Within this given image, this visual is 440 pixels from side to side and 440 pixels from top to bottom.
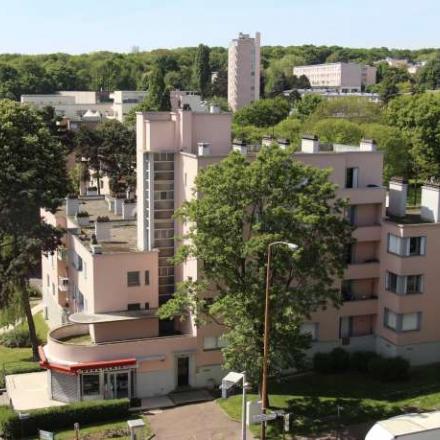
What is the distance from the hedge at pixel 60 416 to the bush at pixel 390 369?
51.9 feet

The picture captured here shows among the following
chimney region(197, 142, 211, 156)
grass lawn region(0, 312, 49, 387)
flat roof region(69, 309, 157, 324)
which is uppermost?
chimney region(197, 142, 211, 156)

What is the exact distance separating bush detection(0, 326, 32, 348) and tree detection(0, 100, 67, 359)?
13.8 feet

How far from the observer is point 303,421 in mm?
38500

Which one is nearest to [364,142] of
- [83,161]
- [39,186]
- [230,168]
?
[230,168]

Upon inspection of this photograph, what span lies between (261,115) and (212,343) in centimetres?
11353

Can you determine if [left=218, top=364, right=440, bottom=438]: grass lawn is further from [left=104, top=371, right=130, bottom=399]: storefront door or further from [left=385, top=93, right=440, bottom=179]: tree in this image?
[left=385, top=93, right=440, bottom=179]: tree

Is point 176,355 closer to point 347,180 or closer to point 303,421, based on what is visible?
point 303,421

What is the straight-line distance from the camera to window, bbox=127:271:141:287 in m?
46.0

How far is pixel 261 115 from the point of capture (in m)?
153

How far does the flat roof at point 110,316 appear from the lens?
43562 mm

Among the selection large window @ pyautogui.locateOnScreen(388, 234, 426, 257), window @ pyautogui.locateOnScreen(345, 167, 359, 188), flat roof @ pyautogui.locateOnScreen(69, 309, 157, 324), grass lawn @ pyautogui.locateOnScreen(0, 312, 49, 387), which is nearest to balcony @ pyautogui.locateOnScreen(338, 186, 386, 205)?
window @ pyautogui.locateOnScreen(345, 167, 359, 188)

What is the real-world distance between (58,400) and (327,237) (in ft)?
63.2

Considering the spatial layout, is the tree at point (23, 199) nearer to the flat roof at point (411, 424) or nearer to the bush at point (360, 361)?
the bush at point (360, 361)

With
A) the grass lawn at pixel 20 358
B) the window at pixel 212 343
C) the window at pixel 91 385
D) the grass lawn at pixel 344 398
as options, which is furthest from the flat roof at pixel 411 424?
the grass lawn at pixel 20 358
